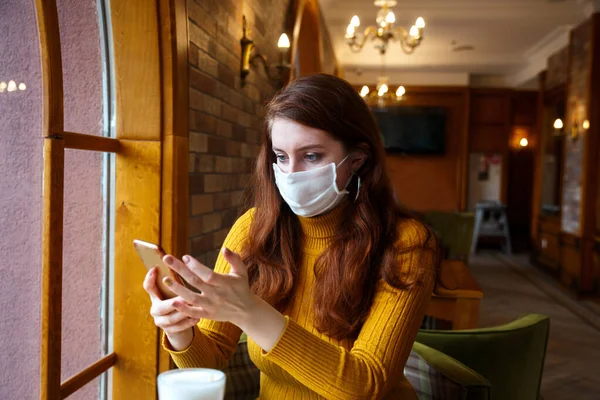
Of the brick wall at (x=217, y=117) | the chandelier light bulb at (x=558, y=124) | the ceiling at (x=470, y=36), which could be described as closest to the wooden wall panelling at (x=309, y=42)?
the ceiling at (x=470, y=36)

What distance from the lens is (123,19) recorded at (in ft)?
6.21

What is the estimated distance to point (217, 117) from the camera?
98.4 inches

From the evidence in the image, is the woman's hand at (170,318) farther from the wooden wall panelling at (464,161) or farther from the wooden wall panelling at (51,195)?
the wooden wall panelling at (464,161)

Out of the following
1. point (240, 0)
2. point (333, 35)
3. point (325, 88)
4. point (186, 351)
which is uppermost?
point (333, 35)

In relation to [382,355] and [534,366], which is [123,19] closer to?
[382,355]

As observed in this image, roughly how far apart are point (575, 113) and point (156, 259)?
7103 millimetres

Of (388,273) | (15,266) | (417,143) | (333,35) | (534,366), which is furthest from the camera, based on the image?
(417,143)

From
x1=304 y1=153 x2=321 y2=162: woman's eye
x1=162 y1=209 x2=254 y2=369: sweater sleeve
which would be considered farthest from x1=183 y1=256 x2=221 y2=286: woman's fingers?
x1=304 y1=153 x2=321 y2=162: woman's eye

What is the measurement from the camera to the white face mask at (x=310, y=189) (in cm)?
146

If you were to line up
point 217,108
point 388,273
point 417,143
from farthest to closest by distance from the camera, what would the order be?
point 417,143
point 217,108
point 388,273

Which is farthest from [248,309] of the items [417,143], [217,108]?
[417,143]

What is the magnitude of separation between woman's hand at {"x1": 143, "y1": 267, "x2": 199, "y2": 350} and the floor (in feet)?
10.2

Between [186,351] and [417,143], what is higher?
[417,143]

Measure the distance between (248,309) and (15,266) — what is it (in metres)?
0.76
